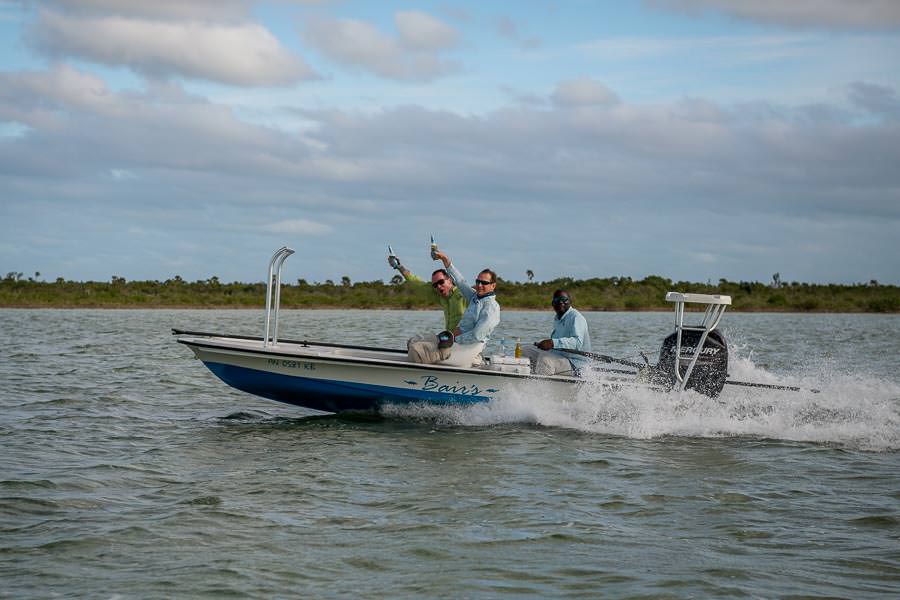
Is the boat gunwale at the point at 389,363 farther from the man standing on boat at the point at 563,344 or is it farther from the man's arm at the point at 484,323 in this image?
the man's arm at the point at 484,323

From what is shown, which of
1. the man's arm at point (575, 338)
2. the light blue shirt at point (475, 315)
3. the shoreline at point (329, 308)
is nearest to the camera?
the light blue shirt at point (475, 315)

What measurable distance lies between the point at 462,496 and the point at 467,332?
3.87 metres

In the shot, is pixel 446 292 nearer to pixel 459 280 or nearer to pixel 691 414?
pixel 459 280

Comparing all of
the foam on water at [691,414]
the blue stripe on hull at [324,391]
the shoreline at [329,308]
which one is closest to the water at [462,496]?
the foam on water at [691,414]

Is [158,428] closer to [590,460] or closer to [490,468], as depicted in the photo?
[490,468]

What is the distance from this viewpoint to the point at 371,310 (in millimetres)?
64500

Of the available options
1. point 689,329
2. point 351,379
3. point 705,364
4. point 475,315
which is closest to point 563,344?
point 475,315

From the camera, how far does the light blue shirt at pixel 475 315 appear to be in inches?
462

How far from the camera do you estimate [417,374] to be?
1190cm

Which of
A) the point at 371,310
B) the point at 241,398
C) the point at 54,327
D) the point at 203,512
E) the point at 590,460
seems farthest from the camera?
the point at 371,310

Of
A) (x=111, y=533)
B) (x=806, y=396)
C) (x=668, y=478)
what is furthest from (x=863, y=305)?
(x=111, y=533)

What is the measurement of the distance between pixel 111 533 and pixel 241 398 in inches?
336

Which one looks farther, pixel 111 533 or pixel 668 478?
pixel 668 478

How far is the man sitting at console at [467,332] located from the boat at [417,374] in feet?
0.51
